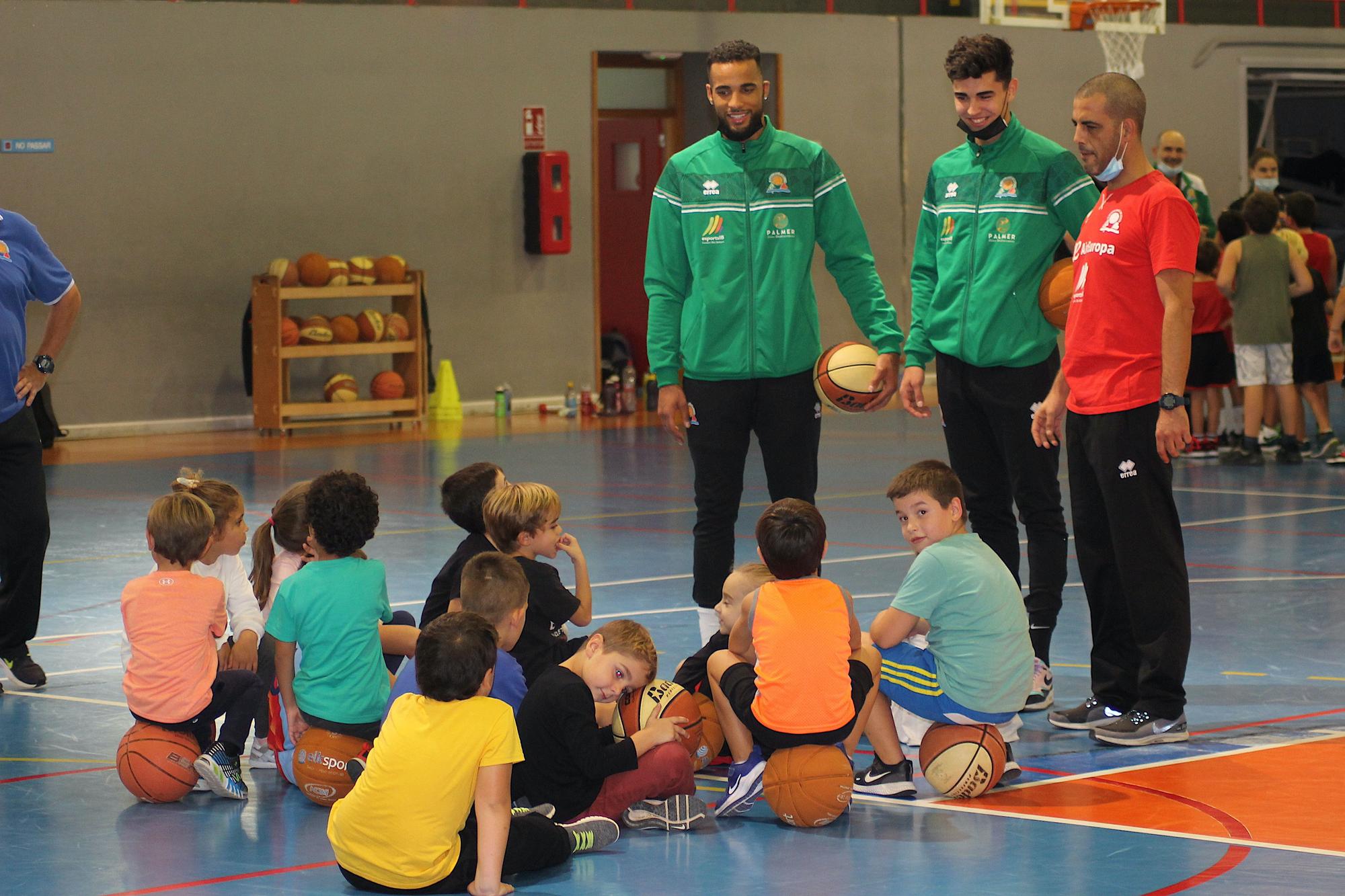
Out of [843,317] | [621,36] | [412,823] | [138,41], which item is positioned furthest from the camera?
[843,317]

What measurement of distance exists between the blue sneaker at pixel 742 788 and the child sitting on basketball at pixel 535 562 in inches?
28.2

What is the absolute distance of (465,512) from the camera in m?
5.66

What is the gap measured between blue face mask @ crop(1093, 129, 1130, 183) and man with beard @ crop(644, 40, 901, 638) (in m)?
0.99

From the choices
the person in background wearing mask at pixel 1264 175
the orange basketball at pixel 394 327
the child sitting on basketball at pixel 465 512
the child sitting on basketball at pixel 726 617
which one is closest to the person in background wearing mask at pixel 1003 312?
the child sitting on basketball at pixel 726 617

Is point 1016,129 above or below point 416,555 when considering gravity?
above

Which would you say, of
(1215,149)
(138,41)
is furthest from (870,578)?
(1215,149)

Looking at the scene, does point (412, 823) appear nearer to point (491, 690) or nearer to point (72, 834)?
point (491, 690)

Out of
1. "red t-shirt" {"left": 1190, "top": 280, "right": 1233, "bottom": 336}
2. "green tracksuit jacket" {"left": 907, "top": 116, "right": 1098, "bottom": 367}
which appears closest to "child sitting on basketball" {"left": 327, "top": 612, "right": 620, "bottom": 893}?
"green tracksuit jacket" {"left": 907, "top": 116, "right": 1098, "bottom": 367}

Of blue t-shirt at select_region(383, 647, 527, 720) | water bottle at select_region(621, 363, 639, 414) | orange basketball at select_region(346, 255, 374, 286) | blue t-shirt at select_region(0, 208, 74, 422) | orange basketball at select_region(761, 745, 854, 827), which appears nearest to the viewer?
orange basketball at select_region(761, 745, 854, 827)

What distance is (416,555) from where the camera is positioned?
30.5 ft

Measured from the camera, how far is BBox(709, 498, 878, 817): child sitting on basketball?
4.66m

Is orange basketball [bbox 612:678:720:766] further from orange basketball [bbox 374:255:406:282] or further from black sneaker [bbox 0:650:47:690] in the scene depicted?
orange basketball [bbox 374:255:406:282]

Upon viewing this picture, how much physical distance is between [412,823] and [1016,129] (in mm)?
3197

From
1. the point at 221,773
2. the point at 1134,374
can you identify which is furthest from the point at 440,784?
the point at 1134,374
